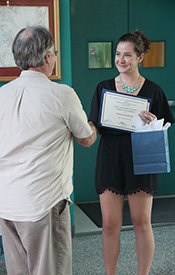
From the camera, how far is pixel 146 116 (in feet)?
7.31

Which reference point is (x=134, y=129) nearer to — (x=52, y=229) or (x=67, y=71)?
(x=52, y=229)

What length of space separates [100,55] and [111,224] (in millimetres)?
2329

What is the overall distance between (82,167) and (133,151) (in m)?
2.17

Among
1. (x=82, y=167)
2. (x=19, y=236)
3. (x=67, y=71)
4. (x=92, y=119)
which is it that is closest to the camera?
(x=19, y=236)

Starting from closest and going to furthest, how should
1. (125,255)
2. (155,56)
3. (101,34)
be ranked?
(125,255), (101,34), (155,56)

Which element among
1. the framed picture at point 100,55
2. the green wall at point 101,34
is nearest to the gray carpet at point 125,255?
the green wall at point 101,34

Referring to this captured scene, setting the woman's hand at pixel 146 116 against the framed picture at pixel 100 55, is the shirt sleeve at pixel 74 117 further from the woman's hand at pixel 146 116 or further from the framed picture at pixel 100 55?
the framed picture at pixel 100 55

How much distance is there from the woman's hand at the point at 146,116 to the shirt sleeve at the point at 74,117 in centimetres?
60

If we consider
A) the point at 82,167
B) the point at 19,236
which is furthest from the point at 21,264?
the point at 82,167

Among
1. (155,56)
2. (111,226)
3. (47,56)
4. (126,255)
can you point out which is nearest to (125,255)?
(126,255)

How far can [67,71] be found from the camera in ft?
10.6

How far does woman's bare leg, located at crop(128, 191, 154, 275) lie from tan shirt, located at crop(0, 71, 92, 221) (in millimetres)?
748

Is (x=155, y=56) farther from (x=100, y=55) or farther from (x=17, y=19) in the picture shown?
(x=17, y=19)

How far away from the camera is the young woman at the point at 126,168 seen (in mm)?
2303
